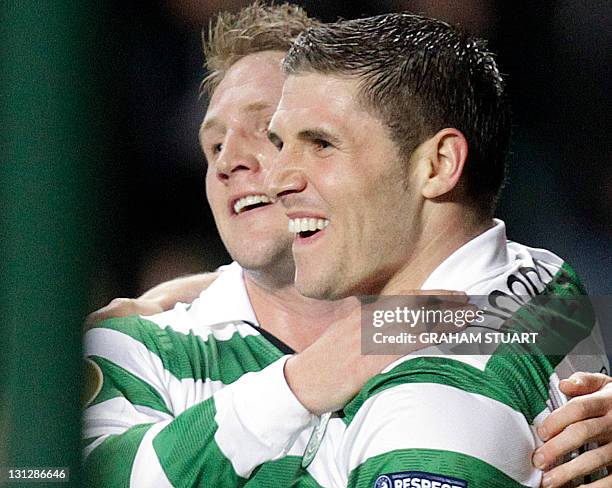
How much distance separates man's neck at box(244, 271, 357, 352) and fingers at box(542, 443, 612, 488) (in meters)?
0.43

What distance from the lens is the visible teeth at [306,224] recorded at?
1.78m

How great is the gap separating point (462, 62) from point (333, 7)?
26cm

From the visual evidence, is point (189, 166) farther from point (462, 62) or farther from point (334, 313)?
point (462, 62)

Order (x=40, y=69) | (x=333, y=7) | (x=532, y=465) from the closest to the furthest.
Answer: (x=532, y=465) < (x=333, y=7) < (x=40, y=69)

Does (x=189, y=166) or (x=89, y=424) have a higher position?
(x=189, y=166)

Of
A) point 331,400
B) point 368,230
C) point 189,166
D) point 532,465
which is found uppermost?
point 189,166

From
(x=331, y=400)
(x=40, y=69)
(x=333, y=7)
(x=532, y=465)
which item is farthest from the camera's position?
(x=40, y=69)

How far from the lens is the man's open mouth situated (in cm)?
178

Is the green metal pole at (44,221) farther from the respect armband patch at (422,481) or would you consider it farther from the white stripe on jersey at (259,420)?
the respect armband patch at (422,481)

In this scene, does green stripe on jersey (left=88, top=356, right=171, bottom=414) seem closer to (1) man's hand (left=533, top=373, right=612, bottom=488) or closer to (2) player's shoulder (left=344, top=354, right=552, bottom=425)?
(2) player's shoulder (left=344, top=354, right=552, bottom=425)

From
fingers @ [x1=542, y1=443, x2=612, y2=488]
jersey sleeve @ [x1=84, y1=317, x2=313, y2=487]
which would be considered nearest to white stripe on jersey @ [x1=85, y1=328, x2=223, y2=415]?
jersey sleeve @ [x1=84, y1=317, x2=313, y2=487]

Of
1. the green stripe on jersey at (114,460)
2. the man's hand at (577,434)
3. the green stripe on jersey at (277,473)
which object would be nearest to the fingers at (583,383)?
the man's hand at (577,434)

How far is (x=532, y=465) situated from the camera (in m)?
1.63

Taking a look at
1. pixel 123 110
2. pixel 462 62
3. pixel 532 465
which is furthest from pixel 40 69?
pixel 532 465
